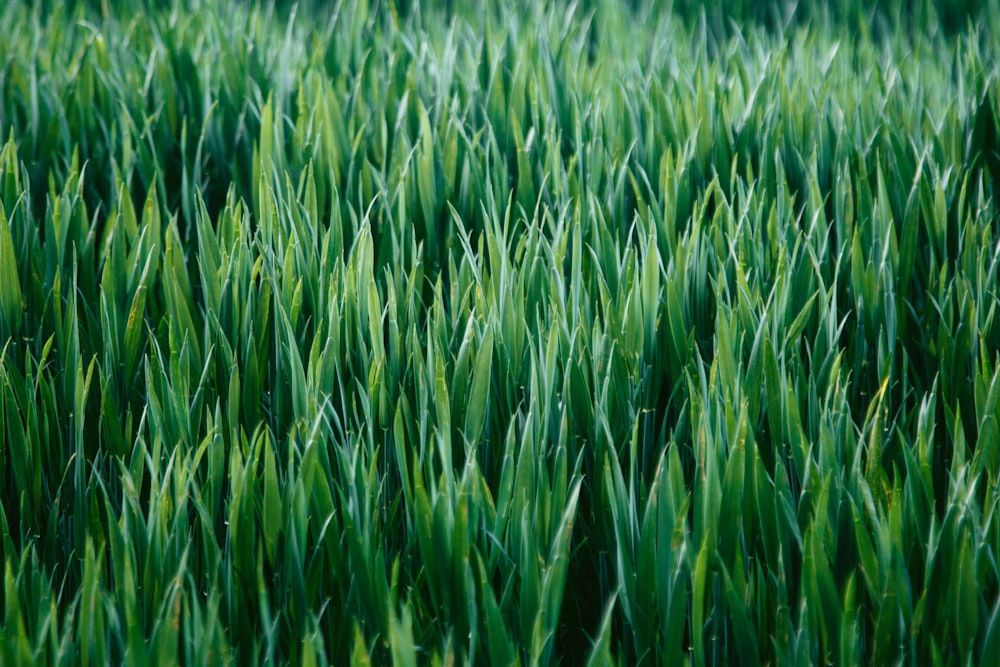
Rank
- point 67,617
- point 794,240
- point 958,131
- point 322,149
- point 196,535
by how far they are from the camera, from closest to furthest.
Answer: point 67,617, point 196,535, point 794,240, point 322,149, point 958,131

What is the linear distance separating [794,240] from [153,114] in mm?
1197

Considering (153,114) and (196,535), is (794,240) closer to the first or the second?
(196,535)

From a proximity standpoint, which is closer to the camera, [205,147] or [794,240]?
[794,240]

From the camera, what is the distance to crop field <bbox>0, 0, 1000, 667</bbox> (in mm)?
850

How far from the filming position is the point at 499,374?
1.12m

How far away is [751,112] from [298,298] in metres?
0.98

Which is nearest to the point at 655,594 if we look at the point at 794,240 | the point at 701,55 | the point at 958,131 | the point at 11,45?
the point at 794,240

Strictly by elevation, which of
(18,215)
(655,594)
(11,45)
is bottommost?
(655,594)

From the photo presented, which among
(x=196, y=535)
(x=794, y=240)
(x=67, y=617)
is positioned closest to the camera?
(x=67, y=617)

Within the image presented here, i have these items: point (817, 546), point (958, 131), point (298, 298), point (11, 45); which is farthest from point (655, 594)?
point (11, 45)

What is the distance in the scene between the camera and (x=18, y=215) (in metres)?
1.41

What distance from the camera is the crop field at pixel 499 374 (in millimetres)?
850

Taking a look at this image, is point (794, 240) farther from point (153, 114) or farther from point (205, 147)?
point (153, 114)

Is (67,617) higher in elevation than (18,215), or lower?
lower
